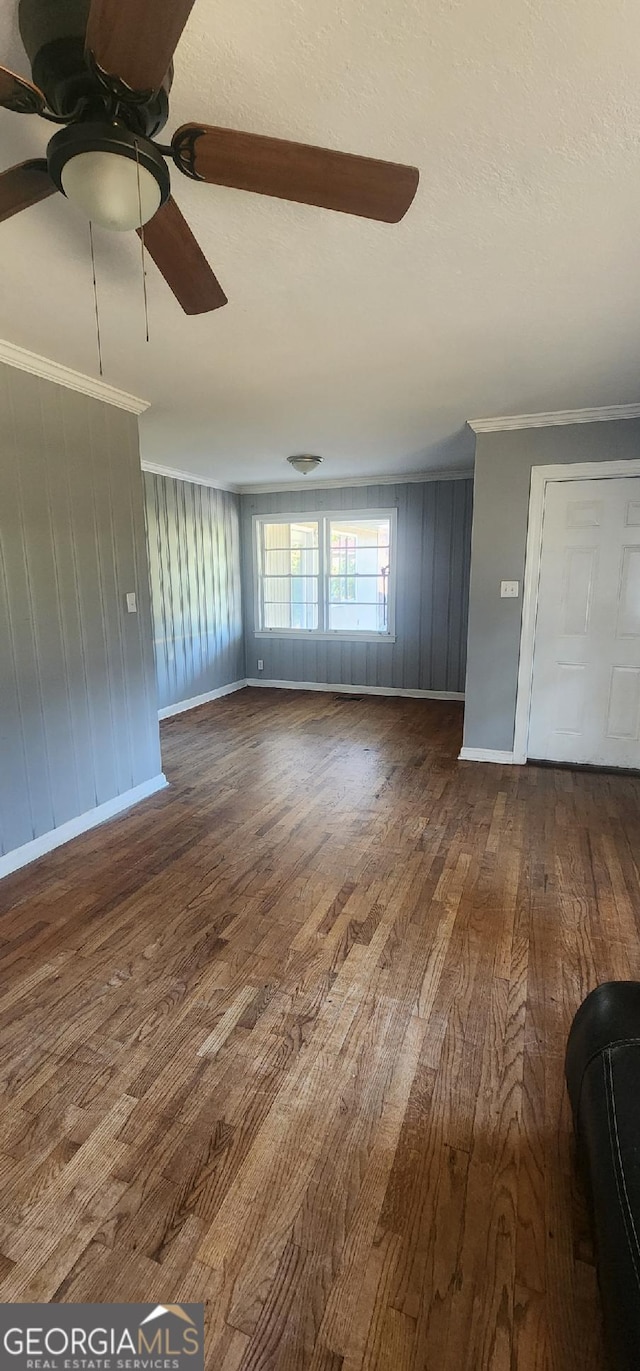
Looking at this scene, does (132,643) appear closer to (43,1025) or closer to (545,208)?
(43,1025)

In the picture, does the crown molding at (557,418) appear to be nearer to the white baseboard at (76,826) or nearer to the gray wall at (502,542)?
the gray wall at (502,542)

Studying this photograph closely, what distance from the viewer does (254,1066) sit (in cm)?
158

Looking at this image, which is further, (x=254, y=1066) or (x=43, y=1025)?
(x=43, y=1025)

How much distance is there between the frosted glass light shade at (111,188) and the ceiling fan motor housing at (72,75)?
71mm

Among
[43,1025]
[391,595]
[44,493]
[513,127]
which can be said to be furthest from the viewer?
[391,595]

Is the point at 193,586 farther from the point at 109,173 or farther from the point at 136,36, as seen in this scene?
the point at 136,36

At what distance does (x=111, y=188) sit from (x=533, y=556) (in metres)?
3.23

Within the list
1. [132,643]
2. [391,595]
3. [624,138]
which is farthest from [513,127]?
[391,595]

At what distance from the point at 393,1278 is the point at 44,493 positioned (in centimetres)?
309

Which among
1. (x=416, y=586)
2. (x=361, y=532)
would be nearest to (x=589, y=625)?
(x=416, y=586)

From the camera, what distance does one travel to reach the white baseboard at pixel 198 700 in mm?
5543

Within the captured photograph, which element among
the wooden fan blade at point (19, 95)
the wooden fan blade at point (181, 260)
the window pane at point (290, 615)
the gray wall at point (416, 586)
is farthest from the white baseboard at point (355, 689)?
the wooden fan blade at point (19, 95)

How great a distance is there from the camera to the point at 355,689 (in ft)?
21.2

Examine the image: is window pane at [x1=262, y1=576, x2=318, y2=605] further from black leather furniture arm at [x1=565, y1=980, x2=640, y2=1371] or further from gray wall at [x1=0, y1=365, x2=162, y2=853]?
black leather furniture arm at [x1=565, y1=980, x2=640, y2=1371]
